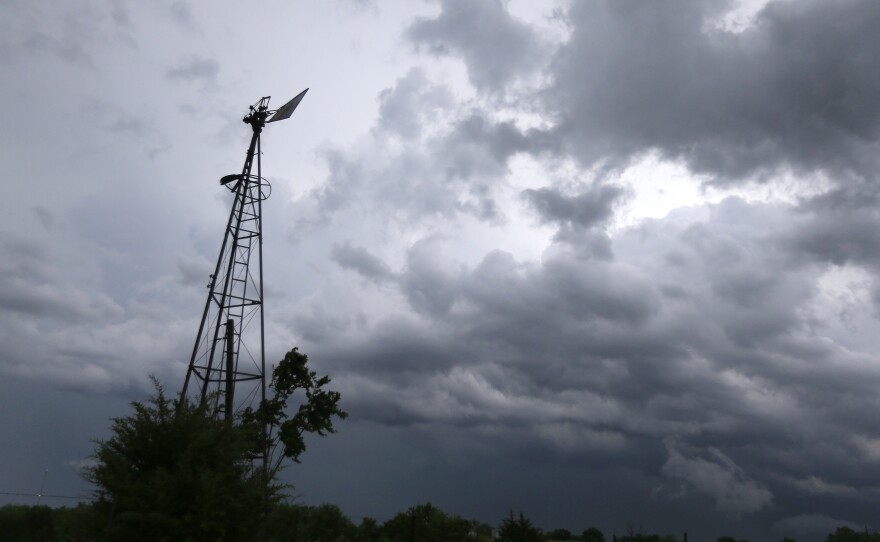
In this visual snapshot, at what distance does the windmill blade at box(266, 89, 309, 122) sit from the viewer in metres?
41.2

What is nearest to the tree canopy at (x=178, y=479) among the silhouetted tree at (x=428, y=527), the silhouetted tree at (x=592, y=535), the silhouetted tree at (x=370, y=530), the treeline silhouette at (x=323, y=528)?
the treeline silhouette at (x=323, y=528)

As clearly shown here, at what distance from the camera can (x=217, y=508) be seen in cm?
2077

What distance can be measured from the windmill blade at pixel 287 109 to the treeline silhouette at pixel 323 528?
21.0 meters

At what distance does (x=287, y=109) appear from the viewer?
41281 mm

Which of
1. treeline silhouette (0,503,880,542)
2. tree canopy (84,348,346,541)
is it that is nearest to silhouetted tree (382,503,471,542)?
treeline silhouette (0,503,880,542)

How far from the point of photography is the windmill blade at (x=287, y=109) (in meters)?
41.2

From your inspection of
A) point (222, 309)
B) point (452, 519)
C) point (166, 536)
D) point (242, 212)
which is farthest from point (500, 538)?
point (166, 536)

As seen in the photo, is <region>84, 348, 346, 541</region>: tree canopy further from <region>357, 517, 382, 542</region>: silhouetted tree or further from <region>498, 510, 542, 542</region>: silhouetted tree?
<region>357, 517, 382, 542</region>: silhouetted tree

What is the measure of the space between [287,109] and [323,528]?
33.1 metres

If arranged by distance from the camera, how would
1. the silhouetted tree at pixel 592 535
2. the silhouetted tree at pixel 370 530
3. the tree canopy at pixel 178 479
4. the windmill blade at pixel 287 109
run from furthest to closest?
the silhouetted tree at pixel 592 535 → the silhouetted tree at pixel 370 530 → the windmill blade at pixel 287 109 → the tree canopy at pixel 178 479

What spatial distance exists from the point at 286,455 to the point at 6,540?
14.8 metres

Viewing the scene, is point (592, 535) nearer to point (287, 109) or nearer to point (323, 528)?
point (323, 528)

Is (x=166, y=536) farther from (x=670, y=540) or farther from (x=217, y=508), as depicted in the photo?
(x=670, y=540)

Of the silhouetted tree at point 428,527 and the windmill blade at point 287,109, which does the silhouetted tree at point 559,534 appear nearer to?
the silhouetted tree at point 428,527
